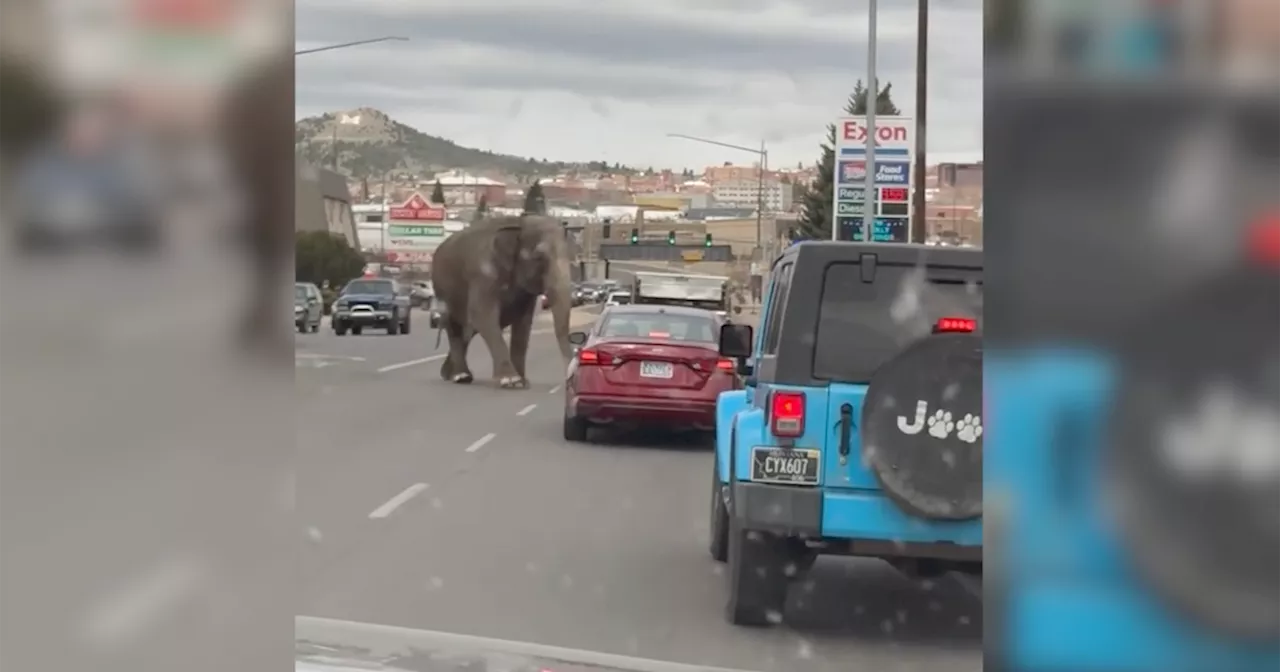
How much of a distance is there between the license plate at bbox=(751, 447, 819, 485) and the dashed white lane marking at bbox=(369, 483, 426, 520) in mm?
Answer: 4289

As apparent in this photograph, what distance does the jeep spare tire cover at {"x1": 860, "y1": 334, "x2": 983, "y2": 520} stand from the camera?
5.88 m

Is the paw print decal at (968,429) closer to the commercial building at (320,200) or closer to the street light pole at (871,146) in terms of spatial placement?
the commercial building at (320,200)

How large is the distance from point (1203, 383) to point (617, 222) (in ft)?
141

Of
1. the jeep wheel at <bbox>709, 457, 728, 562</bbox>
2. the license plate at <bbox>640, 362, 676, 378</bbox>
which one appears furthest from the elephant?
the jeep wheel at <bbox>709, 457, 728, 562</bbox>

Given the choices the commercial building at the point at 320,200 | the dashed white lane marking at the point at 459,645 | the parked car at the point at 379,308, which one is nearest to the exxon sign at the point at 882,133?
the parked car at the point at 379,308

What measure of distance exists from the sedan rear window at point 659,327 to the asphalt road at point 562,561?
3.42 feet

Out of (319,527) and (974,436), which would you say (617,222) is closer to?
(319,527)

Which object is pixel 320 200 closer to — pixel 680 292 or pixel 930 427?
pixel 930 427

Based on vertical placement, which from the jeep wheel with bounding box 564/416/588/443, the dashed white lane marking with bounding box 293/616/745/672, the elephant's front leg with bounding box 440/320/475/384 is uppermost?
the dashed white lane marking with bounding box 293/616/745/672

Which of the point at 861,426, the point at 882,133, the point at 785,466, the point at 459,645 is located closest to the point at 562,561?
the point at 785,466

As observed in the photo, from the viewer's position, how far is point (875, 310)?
6996 millimetres

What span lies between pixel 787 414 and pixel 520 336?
16.7 metres

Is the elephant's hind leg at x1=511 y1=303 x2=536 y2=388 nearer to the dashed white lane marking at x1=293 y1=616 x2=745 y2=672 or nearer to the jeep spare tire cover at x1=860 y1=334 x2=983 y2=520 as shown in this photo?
the jeep spare tire cover at x1=860 y1=334 x2=983 y2=520

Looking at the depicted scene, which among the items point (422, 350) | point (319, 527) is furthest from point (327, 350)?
point (319, 527)
